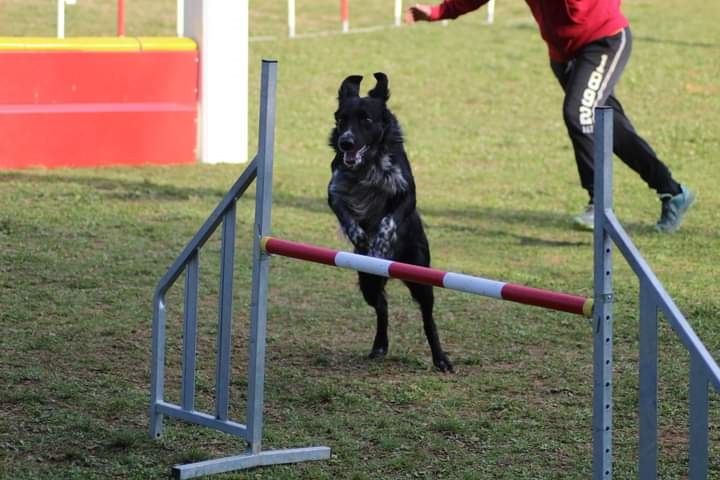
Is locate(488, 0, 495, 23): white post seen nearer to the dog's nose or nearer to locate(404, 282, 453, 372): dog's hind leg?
locate(404, 282, 453, 372): dog's hind leg

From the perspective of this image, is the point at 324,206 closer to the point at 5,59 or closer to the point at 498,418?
the point at 5,59

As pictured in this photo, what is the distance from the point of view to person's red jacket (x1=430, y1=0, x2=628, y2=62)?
8.57 meters

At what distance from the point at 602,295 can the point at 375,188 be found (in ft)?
7.41

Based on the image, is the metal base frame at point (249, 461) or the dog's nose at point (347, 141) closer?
the metal base frame at point (249, 461)

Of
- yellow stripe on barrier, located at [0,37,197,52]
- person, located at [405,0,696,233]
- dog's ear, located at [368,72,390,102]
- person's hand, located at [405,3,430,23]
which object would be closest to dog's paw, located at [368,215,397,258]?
dog's ear, located at [368,72,390,102]

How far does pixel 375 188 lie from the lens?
606 centimetres

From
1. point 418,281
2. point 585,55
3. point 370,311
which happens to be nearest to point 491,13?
point 585,55

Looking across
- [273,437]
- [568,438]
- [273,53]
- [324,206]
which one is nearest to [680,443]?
[568,438]

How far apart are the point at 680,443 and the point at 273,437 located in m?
1.51

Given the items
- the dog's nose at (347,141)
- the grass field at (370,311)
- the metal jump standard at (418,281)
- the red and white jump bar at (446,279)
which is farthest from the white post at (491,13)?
the red and white jump bar at (446,279)

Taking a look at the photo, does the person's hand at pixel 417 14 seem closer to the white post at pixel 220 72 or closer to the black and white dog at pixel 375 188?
the black and white dog at pixel 375 188

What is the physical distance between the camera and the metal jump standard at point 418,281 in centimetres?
372

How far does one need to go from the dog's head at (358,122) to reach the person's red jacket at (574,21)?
2.84 m

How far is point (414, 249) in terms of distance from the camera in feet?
20.4
